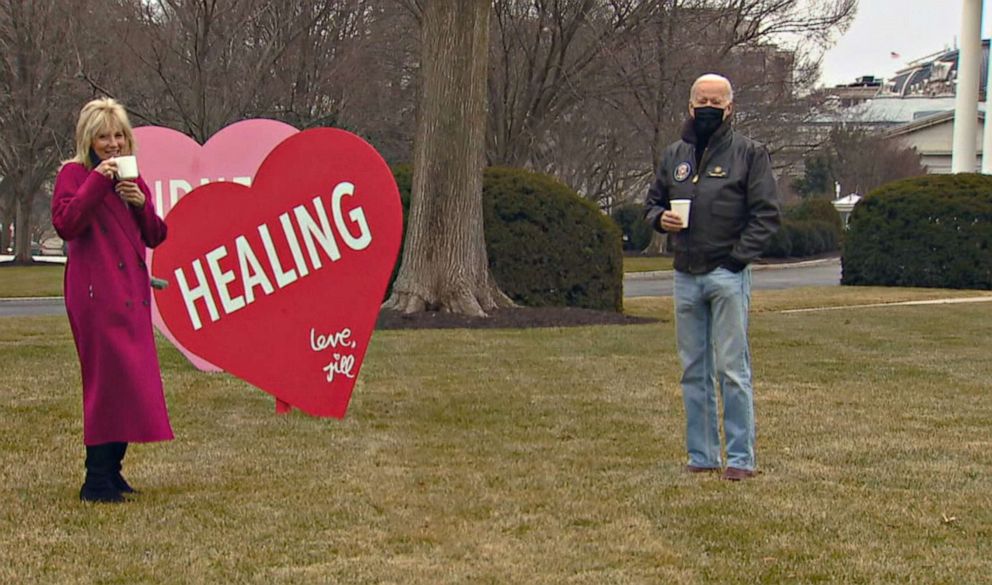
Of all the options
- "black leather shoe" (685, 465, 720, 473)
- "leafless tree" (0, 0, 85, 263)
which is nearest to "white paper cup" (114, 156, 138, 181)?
"black leather shoe" (685, 465, 720, 473)

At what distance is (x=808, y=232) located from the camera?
45.6 metres

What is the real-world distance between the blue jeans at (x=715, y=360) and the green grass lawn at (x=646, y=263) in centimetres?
2639

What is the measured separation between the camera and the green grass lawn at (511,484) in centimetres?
483

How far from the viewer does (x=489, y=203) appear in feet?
53.9

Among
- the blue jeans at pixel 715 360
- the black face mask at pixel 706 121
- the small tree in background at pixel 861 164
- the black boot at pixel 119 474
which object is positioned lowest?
the black boot at pixel 119 474

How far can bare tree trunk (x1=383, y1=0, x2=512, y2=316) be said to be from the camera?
44.7 feet

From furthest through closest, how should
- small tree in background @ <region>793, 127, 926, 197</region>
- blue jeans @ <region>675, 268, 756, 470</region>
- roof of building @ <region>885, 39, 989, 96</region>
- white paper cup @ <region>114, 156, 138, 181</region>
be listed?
1. roof of building @ <region>885, 39, 989, 96</region>
2. small tree in background @ <region>793, 127, 926, 197</region>
3. blue jeans @ <region>675, 268, 756, 470</region>
4. white paper cup @ <region>114, 156, 138, 181</region>

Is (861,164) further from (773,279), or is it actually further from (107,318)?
(107,318)

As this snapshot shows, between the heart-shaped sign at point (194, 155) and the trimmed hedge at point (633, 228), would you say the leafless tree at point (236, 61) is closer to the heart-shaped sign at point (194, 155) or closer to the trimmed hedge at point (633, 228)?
the heart-shaped sign at point (194, 155)

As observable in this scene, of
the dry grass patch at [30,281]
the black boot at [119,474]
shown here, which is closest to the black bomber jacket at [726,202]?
the black boot at [119,474]

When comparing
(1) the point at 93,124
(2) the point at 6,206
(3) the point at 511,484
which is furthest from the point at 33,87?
(3) the point at 511,484

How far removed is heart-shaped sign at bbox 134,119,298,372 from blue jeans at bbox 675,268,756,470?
4.19m

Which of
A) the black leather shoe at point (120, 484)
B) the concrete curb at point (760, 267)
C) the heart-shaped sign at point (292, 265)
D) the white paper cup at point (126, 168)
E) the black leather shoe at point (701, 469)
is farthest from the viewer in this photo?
the concrete curb at point (760, 267)

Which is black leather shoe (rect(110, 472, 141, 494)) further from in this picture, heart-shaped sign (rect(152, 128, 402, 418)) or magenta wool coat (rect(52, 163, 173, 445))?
heart-shaped sign (rect(152, 128, 402, 418))
